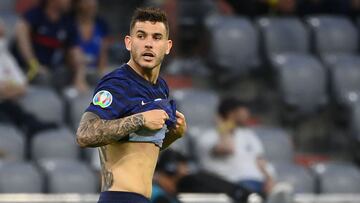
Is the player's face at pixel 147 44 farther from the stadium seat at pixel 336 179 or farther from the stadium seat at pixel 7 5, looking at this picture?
the stadium seat at pixel 7 5

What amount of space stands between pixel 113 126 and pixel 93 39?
513 cm

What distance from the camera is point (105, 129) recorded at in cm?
508

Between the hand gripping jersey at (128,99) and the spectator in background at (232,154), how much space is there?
378 centimetres

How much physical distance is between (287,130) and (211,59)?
952mm

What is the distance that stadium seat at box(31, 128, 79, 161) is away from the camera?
9188 millimetres

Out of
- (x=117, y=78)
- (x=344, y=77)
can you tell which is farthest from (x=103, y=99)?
(x=344, y=77)

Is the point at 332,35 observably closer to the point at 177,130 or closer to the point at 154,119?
the point at 177,130

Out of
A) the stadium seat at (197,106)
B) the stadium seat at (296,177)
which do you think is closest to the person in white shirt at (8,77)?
the stadium seat at (197,106)

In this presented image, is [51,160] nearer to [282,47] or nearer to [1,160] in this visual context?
[1,160]

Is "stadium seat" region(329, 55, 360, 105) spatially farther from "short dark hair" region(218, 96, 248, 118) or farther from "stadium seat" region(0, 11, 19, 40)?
"stadium seat" region(0, 11, 19, 40)

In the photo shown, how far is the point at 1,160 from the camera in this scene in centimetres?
904

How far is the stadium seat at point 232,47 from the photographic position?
10.7 metres

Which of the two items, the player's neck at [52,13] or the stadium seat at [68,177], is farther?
the player's neck at [52,13]

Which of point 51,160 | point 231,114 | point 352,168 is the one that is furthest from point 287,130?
point 51,160
